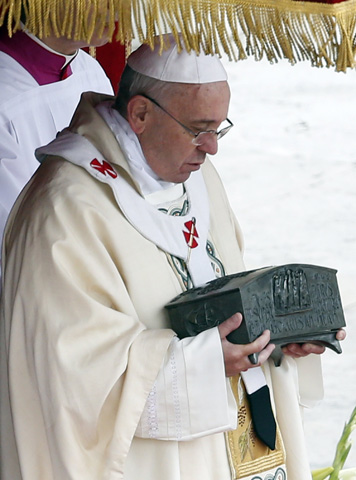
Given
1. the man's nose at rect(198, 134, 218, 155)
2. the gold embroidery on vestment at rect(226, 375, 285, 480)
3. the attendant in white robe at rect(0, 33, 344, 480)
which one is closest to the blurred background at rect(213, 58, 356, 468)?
the gold embroidery on vestment at rect(226, 375, 285, 480)

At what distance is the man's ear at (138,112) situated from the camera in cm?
300

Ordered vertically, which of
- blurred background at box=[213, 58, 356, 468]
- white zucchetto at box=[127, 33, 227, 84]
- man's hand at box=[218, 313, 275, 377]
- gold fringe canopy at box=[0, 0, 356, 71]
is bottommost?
blurred background at box=[213, 58, 356, 468]

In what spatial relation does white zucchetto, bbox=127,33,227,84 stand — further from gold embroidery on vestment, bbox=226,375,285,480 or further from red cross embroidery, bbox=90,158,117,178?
gold embroidery on vestment, bbox=226,375,285,480

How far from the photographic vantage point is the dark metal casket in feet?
9.12

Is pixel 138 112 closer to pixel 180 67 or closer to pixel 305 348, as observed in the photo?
pixel 180 67

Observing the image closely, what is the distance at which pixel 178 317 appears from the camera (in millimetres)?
2906

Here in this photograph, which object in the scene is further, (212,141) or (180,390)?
(212,141)

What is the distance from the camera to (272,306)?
2836 mm

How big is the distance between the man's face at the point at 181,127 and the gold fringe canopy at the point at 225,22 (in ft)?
1.26

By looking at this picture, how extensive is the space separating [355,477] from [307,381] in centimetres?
90

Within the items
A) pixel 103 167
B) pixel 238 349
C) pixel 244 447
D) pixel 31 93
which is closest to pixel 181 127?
pixel 103 167

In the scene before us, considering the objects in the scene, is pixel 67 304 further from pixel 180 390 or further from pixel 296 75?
pixel 296 75

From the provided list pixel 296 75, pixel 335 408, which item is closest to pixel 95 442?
pixel 335 408

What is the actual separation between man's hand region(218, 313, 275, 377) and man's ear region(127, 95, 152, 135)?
2.10ft
